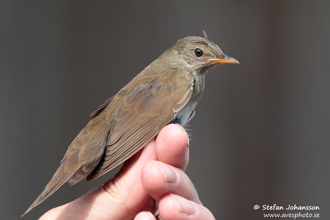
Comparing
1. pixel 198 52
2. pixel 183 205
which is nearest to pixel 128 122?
pixel 183 205

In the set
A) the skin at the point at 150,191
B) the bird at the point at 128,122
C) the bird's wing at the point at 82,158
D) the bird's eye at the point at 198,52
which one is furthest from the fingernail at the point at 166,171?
the bird's eye at the point at 198,52

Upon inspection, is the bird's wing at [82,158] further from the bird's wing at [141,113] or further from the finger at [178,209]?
the finger at [178,209]

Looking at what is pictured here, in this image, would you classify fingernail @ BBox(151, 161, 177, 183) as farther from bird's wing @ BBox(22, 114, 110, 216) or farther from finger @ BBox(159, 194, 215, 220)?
bird's wing @ BBox(22, 114, 110, 216)

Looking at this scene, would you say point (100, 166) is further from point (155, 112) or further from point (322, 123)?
point (322, 123)

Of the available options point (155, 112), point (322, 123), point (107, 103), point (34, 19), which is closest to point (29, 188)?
point (34, 19)

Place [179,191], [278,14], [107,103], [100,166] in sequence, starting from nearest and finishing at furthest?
[179,191]
[100,166]
[107,103]
[278,14]

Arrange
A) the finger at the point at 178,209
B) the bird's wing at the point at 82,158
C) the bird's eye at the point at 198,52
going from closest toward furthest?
the finger at the point at 178,209
the bird's wing at the point at 82,158
the bird's eye at the point at 198,52
